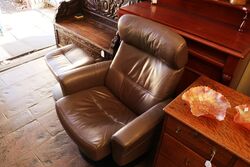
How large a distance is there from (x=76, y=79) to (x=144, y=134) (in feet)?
2.36

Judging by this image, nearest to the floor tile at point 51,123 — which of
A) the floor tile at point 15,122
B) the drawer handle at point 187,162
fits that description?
the floor tile at point 15,122

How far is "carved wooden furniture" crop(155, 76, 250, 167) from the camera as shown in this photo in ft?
3.09

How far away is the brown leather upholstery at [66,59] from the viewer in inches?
78.2

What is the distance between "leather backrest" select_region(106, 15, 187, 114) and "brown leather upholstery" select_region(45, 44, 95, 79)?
1.36 feet

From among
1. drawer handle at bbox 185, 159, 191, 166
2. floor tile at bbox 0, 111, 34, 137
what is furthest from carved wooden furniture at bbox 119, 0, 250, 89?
floor tile at bbox 0, 111, 34, 137

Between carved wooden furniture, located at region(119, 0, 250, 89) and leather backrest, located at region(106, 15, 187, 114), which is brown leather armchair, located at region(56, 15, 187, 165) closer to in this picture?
leather backrest, located at region(106, 15, 187, 114)

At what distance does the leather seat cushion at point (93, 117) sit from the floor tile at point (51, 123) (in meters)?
0.43


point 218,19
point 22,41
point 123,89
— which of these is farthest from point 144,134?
point 22,41

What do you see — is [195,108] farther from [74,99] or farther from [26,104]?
[26,104]

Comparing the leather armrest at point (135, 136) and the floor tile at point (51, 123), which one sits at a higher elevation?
the leather armrest at point (135, 136)

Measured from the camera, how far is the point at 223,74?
132 centimetres

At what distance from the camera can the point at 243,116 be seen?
1014 mm

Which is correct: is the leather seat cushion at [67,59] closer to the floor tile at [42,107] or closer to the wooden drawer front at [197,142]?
the floor tile at [42,107]

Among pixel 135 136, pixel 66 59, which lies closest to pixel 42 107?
pixel 66 59
